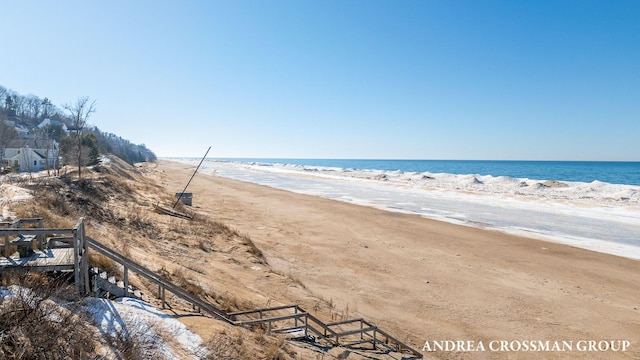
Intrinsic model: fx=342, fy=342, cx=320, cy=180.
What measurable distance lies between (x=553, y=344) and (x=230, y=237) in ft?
50.5

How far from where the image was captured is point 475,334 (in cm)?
1083

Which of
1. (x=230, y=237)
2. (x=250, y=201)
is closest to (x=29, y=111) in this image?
(x=250, y=201)

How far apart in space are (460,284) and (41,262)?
14.5 m

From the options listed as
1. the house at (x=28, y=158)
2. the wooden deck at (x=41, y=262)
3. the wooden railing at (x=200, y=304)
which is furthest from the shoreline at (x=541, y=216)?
the house at (x=28, y=158)

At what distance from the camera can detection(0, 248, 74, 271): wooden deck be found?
6.59 metres

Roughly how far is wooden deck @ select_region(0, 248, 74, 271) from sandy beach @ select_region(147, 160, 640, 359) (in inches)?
254

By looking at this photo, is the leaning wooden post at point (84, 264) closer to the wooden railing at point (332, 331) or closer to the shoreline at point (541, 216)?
the wooden railing at point (332, 331)

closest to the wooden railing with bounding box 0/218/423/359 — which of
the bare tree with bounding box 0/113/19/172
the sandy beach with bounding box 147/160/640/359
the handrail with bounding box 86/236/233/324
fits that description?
the handrail with bounding box 86/236/233/324

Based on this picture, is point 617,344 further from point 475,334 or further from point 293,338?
point 293,338

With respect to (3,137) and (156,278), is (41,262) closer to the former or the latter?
(156,278)

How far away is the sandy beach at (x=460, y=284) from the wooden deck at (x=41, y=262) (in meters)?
6.45

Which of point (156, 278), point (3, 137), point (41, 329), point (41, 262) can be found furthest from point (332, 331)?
point (3, 137)

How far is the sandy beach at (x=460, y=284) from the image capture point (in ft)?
36.2

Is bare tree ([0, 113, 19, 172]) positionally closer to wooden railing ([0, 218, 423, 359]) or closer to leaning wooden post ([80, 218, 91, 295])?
wooden railing ([0, 218, 423, 359])
